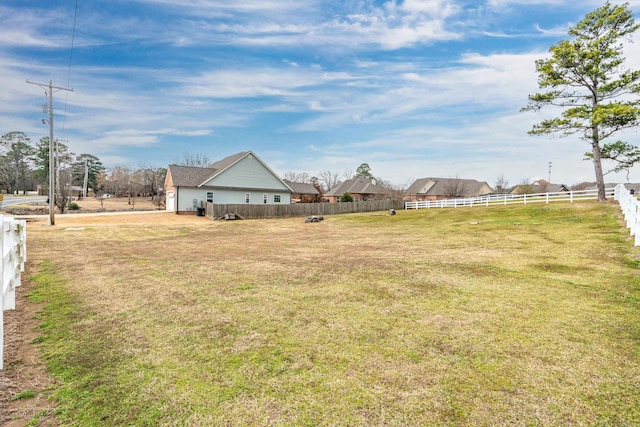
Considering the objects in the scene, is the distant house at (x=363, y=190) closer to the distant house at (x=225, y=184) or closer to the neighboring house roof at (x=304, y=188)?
the neighboring house roof at (x=304, y=188)

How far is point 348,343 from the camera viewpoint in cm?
376

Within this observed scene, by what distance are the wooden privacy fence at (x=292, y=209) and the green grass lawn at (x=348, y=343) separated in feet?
71.2

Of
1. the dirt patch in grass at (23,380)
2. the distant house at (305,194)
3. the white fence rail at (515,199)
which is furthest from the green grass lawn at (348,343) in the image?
the distant house at (305,194)

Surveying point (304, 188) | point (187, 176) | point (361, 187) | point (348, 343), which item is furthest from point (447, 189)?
point (348, 343)

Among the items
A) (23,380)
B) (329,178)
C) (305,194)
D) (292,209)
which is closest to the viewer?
(23,380)

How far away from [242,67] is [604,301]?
23255mm

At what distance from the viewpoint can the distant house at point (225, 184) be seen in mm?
33656

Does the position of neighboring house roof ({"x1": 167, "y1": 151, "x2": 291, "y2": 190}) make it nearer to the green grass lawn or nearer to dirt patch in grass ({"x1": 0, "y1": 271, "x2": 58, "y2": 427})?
the green grass lawn

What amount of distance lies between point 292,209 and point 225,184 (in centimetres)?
884

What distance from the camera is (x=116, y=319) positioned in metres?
4.59

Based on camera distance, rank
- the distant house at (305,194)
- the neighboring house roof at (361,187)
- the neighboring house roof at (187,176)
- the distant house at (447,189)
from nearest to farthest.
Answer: the neighboring house roof at (187,176)
the distant house at (305,194)
the neighboring house roof at (361,187)
the distant house at (447,189)

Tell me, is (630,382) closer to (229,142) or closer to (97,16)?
(97,16)

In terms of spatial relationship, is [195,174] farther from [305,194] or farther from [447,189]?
[447,189]

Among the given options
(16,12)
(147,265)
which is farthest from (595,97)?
(16,12)
